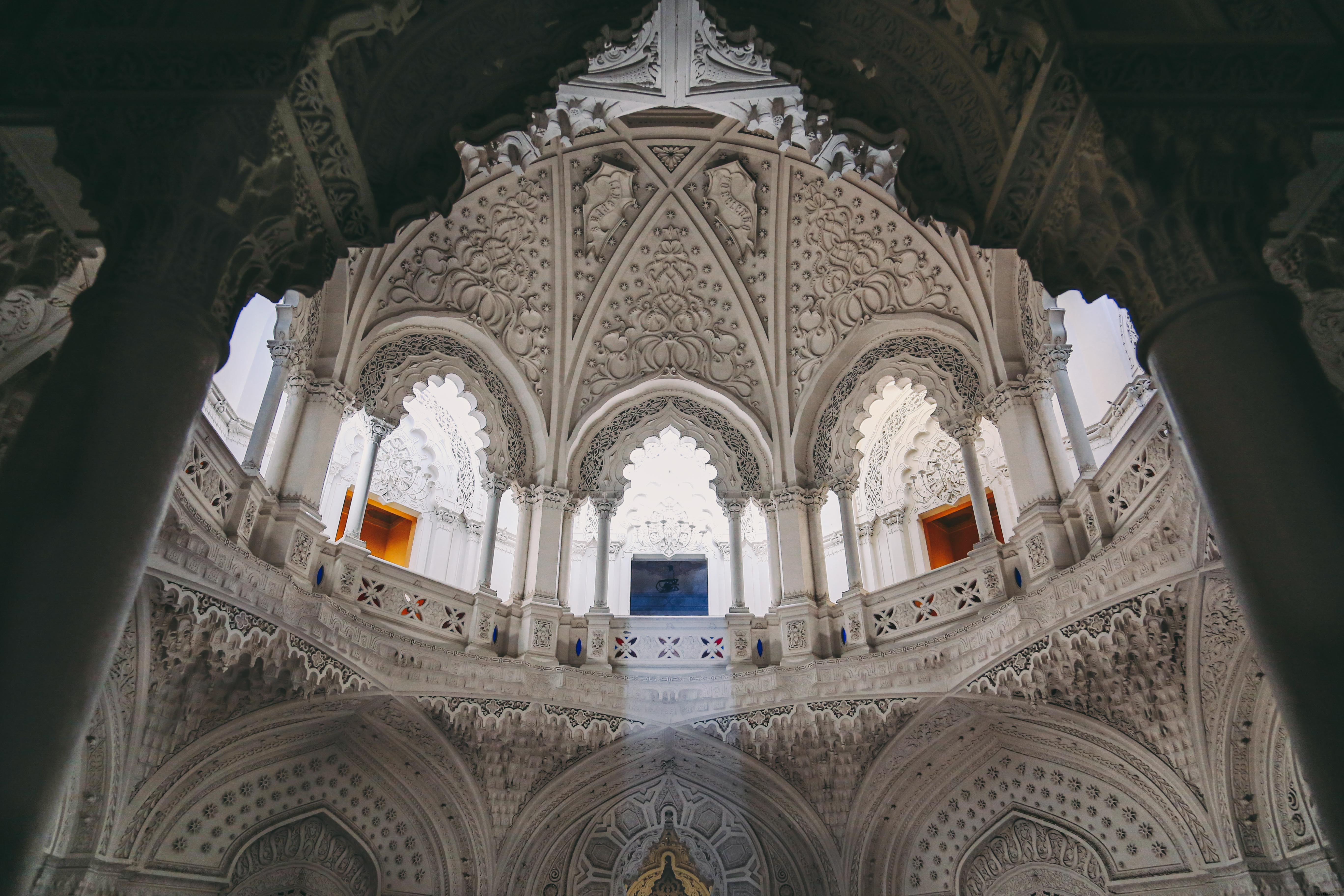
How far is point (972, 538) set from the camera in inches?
536

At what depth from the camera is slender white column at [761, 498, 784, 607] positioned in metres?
11.1

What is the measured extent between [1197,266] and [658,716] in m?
7.79

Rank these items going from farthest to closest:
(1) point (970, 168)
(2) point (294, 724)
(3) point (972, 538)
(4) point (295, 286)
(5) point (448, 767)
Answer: (3) point (972, 538) < (5) point (448, 767) < (2) point (294, 724) < (1) point (970, 168) < (4) point (295, 286)

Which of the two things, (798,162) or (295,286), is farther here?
(798,162)

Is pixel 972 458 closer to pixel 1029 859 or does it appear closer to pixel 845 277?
pixel 845 277

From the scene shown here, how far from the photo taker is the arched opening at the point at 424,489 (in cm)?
1383

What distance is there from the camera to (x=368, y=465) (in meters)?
10.5

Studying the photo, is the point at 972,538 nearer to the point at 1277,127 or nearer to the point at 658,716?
the point at 658,716

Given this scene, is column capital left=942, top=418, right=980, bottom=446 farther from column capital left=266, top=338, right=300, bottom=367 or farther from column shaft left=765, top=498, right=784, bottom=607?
column capital left=266, top=338, right=300, bottom=367

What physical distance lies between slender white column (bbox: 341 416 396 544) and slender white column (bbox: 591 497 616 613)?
2.84 metres

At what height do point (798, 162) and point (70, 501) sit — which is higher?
point (798, 162)

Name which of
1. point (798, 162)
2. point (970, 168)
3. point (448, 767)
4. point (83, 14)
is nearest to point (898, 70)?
point (970, 168)

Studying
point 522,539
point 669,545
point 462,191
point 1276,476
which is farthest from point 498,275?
point 1276,476

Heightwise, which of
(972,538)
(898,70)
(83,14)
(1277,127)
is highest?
(972,538)
